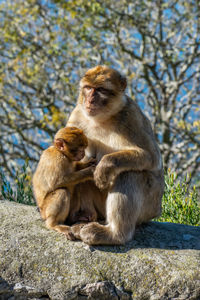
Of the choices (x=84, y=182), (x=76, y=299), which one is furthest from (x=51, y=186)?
(x=76, y=299)

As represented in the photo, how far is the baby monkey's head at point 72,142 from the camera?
3906mm

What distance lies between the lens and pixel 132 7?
1175 cm

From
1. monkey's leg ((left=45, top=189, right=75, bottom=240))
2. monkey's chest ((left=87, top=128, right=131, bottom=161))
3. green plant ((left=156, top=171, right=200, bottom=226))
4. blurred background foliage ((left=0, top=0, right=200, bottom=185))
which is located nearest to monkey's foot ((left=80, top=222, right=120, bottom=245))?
monkey's leg ((left=45, top=189, right=75, bottom=240))

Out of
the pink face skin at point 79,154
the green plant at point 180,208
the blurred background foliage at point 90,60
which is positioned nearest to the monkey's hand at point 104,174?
the pink face skin at point 79,154

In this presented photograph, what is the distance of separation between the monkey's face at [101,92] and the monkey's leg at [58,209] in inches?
34.3

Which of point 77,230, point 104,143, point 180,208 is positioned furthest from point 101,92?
point 180,208

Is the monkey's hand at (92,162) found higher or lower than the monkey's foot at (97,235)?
higher

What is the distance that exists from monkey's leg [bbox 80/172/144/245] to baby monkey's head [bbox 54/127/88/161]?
1.54ft

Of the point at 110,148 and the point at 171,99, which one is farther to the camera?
the point at 171,99

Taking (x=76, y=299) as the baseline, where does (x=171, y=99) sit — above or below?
above

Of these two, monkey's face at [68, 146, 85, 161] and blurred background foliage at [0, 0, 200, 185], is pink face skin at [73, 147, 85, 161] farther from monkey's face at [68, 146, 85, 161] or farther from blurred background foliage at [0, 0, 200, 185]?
blurred background foliage at [0, 0, 200, 185]

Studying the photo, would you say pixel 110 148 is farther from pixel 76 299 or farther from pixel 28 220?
pixel 76 299

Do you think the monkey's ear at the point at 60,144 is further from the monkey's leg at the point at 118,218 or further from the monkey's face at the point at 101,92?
the monkey's leg at the point at 118,218

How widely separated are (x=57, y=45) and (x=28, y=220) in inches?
326
